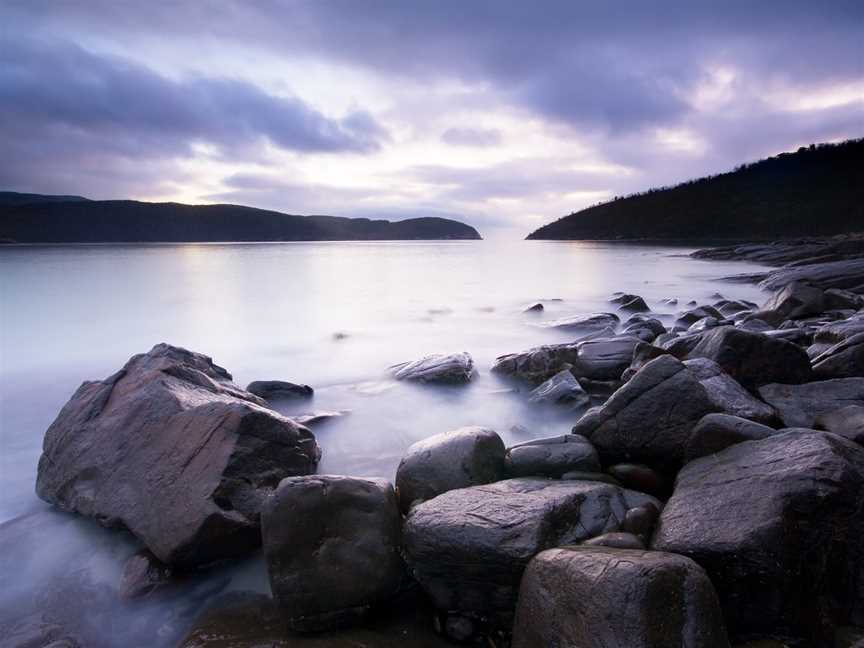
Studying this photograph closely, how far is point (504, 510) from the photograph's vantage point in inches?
119

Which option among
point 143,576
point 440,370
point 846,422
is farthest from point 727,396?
point 143,576

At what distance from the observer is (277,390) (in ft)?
23.7

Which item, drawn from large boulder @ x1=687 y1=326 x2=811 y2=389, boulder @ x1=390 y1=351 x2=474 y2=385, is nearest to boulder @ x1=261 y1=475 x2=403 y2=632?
large boulder @ x1=687 y1=326 x2=811 y2=389

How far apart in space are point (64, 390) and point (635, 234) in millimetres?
Result: 90735

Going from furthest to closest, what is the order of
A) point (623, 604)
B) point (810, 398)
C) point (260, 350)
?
1. point (260, 350)
2. point (810, 398)
3. point (623, 604)

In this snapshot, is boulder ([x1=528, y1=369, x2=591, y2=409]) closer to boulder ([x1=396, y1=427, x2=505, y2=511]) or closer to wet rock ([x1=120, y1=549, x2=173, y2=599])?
boulder ([x1=396, y1=427, x2=505, y2=511])

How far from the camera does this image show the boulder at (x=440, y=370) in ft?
25.1

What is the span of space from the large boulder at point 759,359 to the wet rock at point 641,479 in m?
1.92

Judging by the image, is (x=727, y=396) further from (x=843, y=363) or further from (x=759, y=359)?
(x=843, y=363)

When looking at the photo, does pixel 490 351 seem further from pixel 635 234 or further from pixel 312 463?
pixel 635 234

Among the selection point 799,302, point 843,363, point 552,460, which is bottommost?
point 552,460

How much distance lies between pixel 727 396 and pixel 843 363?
185 cm

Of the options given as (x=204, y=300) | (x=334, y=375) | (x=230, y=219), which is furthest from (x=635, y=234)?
(x=334, y=375)

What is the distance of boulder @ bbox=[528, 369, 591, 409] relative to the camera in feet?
20.5
